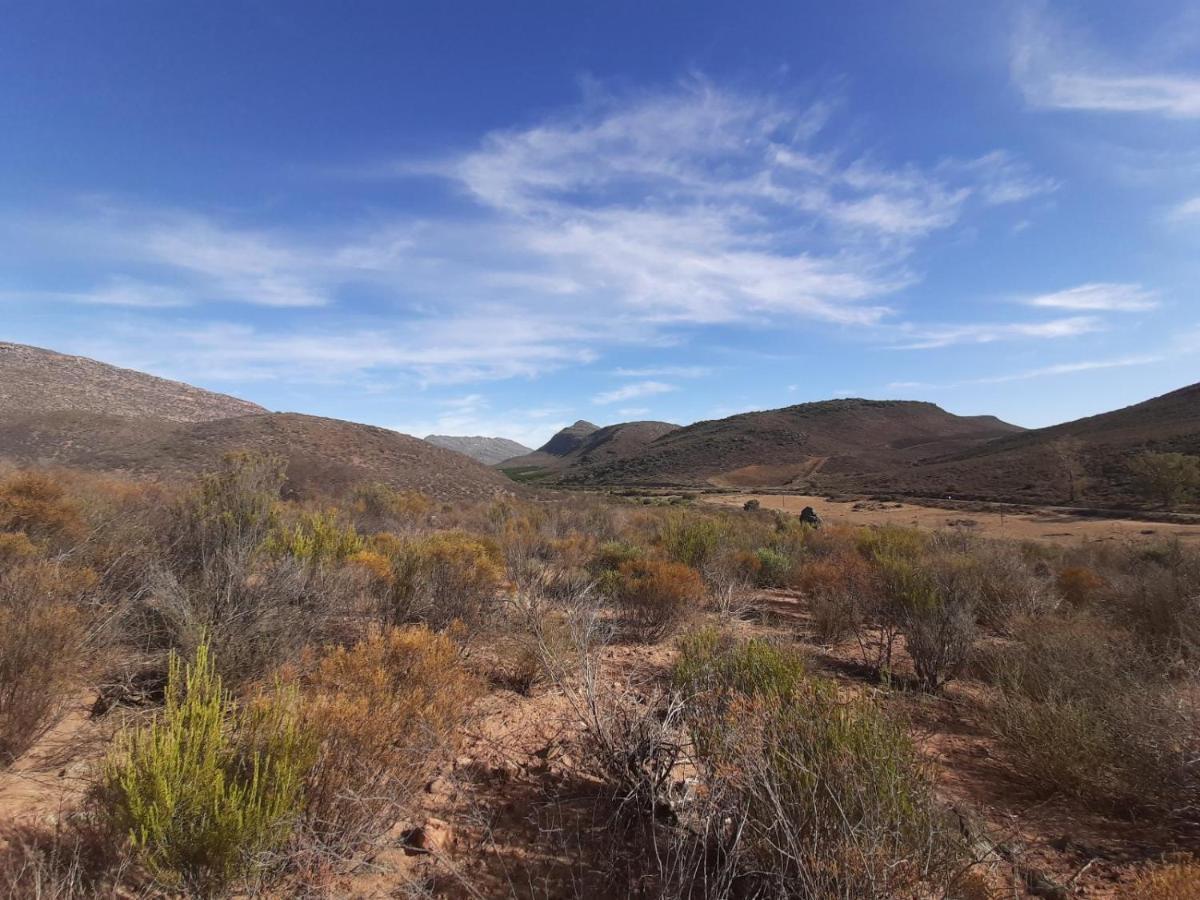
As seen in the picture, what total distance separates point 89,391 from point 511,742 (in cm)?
4739

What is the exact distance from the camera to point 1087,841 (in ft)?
9.89

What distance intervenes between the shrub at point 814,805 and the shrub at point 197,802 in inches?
75.1

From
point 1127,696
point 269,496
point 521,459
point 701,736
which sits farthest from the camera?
point 521,459

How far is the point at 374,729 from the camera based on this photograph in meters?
2.90

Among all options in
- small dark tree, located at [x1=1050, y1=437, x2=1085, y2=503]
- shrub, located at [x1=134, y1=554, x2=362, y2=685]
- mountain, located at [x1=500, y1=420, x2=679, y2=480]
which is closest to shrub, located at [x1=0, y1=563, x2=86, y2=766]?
shrub, located at [x1=134, y1=554, x2=362, y2=685]

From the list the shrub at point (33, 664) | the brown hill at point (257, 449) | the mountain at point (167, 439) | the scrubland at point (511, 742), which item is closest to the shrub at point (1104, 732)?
the scrubland at point (511, 742)

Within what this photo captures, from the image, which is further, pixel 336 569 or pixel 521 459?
pixel 521 459

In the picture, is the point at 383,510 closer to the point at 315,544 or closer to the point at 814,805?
the point at 315,544

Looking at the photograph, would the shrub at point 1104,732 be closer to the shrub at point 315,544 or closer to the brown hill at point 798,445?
the shrub at point 315,544

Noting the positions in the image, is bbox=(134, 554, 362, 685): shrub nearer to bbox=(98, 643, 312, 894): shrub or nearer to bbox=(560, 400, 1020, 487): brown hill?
bbox=(98, 643, 312, 894): shrub

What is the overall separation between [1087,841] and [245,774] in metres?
4.50

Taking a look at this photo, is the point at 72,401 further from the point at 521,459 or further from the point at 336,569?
the point at 521,459

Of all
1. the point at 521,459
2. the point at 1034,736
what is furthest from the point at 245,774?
the point at 521,459

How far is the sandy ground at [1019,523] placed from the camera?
21.2 meters
